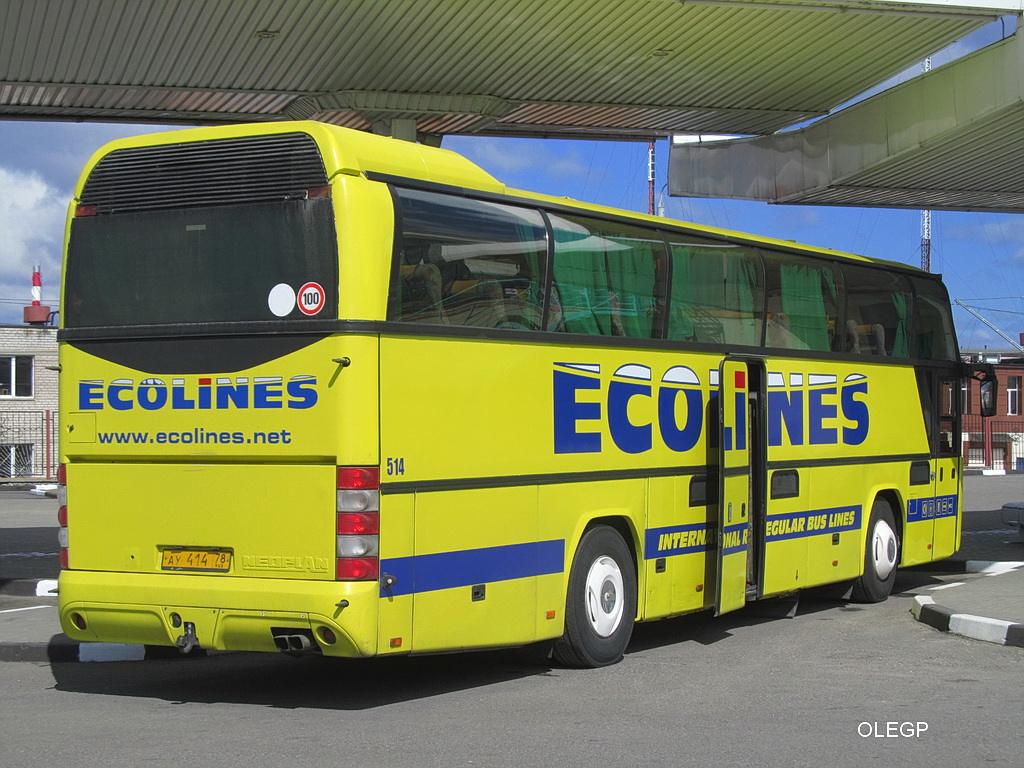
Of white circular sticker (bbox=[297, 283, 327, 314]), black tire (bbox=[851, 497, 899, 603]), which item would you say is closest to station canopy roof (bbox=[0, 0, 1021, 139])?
black tire (bbox=[851, 497, 899, 603])

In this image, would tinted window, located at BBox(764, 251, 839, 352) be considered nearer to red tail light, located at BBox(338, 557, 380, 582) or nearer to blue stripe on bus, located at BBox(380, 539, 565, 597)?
blue stripe on bus, located at BBox(380, 539, 565, 597)

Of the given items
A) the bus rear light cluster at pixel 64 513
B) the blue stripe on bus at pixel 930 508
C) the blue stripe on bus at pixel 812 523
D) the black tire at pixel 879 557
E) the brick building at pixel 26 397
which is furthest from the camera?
the brick building at pixel 26 397

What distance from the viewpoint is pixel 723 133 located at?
66.7ft

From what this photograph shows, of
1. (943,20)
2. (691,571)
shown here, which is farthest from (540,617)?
(943,20)

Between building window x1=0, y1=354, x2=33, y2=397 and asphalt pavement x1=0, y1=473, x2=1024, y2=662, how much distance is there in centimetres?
2251

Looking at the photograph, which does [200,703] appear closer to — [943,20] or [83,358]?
[83,358]

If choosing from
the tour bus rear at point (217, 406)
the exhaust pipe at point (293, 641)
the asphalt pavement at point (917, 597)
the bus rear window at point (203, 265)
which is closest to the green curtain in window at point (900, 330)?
the asphalt pavement at point (917, 597)

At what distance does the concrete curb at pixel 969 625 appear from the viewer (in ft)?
34.7

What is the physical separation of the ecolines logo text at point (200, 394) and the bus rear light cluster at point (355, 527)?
1.71ft

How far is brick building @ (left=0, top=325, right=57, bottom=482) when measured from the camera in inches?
1658

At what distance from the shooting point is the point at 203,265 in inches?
329

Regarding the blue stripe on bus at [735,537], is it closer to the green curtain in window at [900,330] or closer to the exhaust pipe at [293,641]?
the green curtain in window at [900,330]

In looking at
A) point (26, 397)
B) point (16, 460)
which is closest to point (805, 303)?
point (16, 460)

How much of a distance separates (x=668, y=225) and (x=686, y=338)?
0.96 meters
